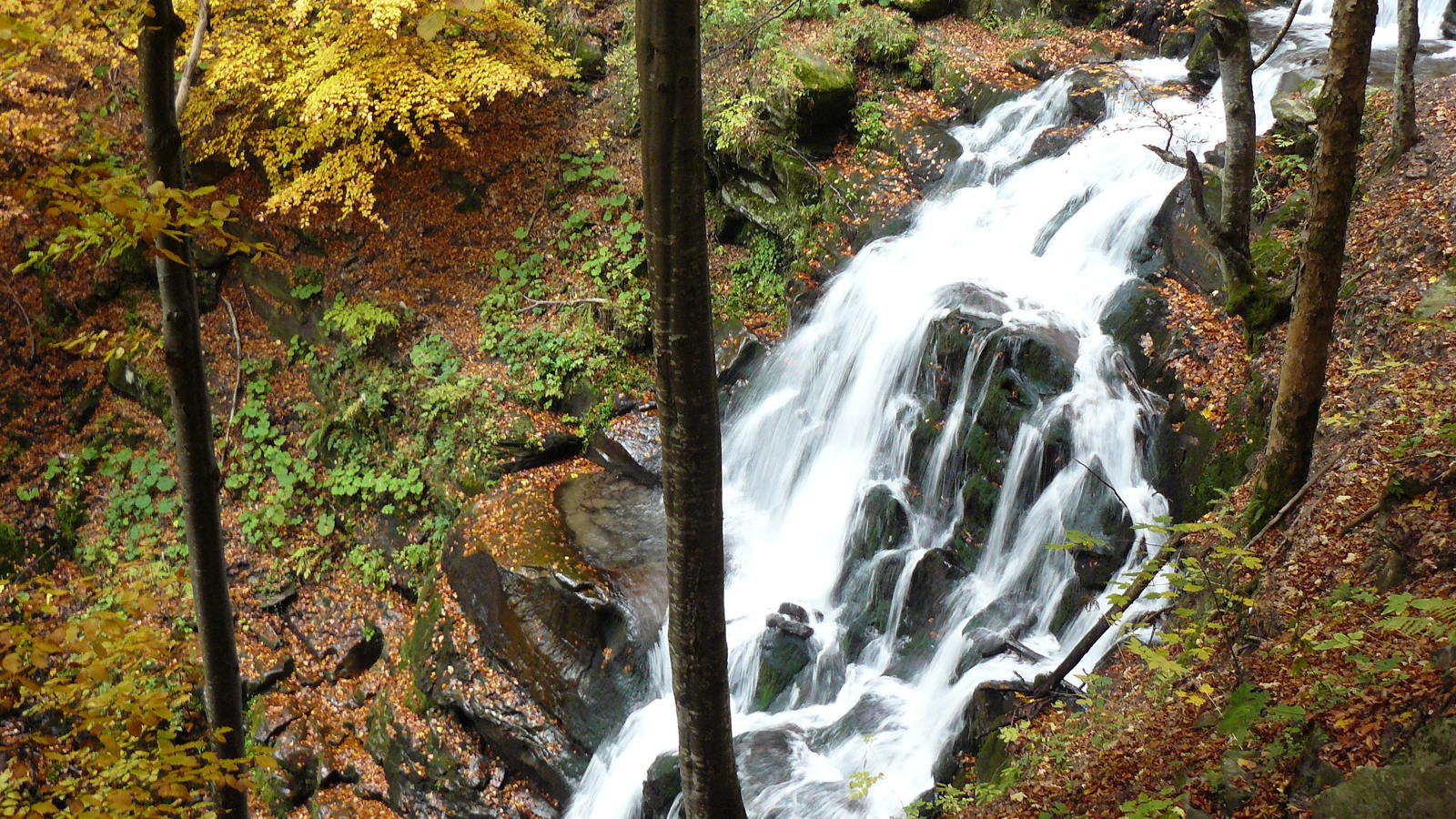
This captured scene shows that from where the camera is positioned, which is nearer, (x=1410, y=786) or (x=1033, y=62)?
(x=1410, y=786)

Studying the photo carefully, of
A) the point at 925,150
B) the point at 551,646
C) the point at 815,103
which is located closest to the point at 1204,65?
the point at 925,150

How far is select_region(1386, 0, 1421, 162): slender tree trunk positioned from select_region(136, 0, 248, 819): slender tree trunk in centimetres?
813

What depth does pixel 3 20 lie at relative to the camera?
2.22 m

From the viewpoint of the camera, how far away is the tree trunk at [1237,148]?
619 centimetres

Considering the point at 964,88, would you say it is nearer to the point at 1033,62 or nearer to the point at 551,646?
the point at 1033,62

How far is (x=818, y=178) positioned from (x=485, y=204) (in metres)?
4.58

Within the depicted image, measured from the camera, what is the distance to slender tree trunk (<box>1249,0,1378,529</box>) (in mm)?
3980

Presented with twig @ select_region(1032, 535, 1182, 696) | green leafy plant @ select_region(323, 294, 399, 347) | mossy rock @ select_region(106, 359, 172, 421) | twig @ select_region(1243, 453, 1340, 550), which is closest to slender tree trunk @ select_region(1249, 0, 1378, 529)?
twig @ select_region(1243, 453, 1340, 550)

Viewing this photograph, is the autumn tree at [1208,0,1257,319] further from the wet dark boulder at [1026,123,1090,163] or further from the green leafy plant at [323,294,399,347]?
the green leafy plant at [323,294,399,347]

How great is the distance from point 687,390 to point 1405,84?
725cm

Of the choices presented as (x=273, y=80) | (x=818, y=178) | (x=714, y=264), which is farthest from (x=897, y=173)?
(x=273, y=80)

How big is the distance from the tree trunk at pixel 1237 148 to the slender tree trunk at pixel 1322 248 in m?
2.34

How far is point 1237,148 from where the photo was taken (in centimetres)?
660

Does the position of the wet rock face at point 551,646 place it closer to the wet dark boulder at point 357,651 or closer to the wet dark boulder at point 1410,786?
the wet dark boulder at point 357,651
